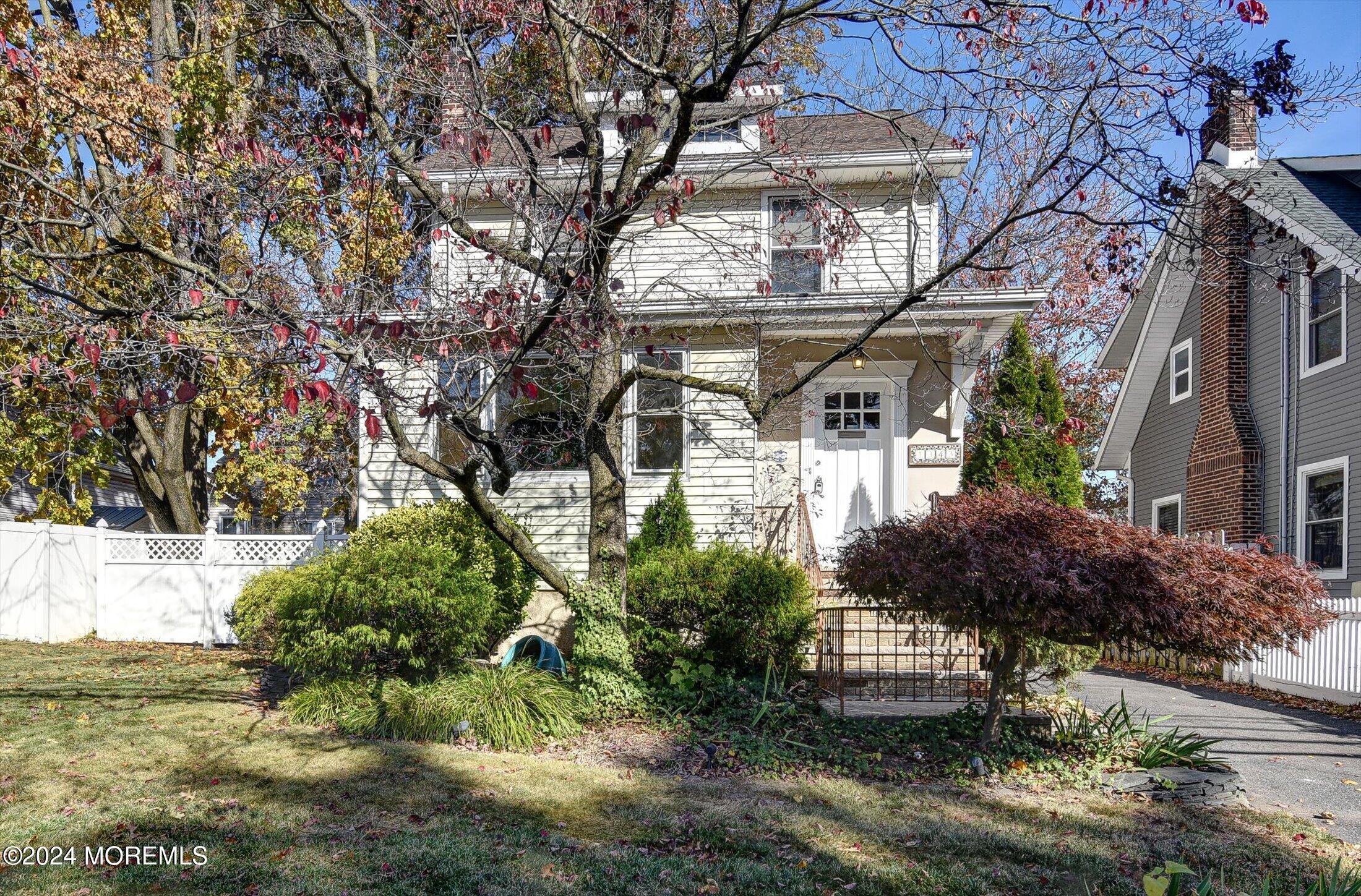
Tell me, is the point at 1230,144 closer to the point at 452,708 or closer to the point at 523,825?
the point at 452,708

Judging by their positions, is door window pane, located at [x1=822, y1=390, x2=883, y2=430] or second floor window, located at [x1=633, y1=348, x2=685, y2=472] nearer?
second floor window, located at [x1=633, y1=348, x2=685, y2=472]

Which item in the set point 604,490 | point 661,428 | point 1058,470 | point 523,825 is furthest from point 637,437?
point 523,825

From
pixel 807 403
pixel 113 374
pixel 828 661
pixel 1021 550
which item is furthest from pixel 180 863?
pixel 113 374

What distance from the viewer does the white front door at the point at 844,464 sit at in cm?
1298

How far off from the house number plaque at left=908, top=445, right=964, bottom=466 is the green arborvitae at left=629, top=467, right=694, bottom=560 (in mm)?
3600

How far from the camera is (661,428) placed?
12.2 meters

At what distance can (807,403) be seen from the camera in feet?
42.2

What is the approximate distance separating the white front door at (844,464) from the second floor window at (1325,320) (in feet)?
19.8

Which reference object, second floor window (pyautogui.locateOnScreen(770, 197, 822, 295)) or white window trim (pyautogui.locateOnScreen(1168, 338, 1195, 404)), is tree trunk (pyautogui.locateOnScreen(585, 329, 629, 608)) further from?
white window trim (pyautogui.locateOnScreen(1168, 338, 1195, 404))

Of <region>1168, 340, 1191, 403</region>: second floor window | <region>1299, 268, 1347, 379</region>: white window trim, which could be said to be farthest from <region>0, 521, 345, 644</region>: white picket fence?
<region>1168, 340, 1191, 403</region>: second floor window

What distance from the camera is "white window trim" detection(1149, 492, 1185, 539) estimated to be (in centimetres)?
1634

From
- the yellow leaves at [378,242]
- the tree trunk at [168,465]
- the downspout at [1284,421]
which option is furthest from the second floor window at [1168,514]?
the tree trunk at [168,465]

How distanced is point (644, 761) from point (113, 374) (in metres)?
10.7

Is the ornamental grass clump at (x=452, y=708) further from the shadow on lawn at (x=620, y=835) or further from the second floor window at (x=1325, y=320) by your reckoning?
the second floor window at (x=1325, y=320)
